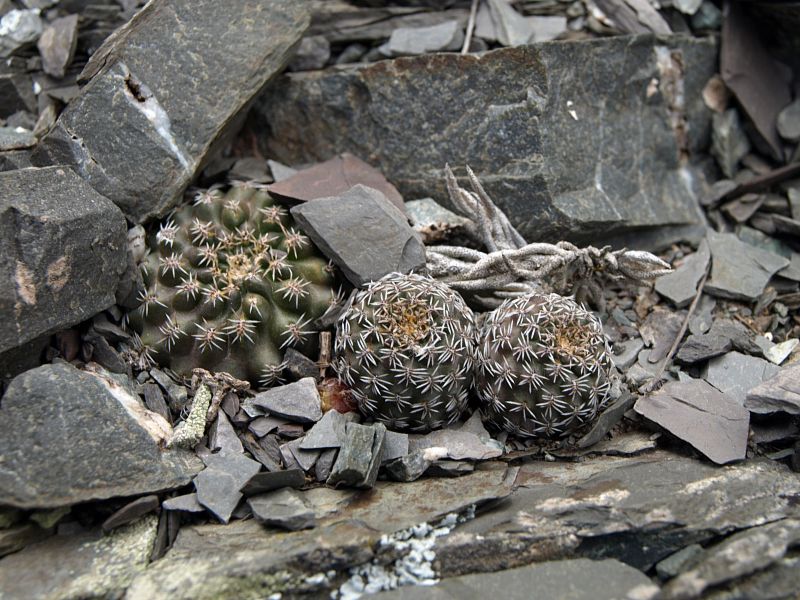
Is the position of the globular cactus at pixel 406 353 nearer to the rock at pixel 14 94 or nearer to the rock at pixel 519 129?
the rock at pixel 519 129

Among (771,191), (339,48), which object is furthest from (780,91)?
(339,48)

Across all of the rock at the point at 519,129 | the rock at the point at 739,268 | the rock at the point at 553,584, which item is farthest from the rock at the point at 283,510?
the rock at the point at 739,268

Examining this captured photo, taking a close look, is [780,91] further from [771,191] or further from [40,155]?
[40,155]

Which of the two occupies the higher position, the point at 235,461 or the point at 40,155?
the point at 40,155

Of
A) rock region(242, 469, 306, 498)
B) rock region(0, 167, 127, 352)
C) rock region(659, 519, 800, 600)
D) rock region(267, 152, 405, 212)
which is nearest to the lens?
rock region(659, 519, 800, 600)

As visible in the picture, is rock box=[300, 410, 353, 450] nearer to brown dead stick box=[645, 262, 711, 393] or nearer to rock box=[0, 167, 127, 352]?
rock box=[0, 167, 127, 352]

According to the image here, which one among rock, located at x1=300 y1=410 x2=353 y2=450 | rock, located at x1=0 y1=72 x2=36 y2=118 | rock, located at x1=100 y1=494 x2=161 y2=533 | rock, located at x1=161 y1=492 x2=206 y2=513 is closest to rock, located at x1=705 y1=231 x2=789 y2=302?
rock, located at x1=300 y1=410 x2=353 y2=450
